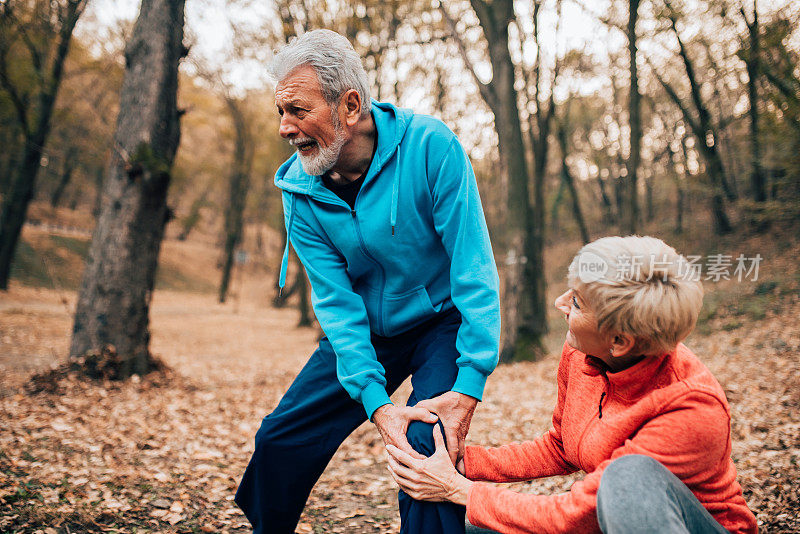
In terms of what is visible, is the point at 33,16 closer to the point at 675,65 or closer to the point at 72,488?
the point at 72,488

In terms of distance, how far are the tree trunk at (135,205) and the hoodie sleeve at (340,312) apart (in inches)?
168

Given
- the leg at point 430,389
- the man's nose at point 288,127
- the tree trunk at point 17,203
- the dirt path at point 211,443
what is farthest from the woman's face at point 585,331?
the tree trunk at point 17,203

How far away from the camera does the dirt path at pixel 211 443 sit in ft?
10.0

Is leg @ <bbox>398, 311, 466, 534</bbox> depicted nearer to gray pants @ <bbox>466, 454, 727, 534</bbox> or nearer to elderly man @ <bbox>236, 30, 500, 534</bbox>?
elderly man @ <bbox>236, 30, 500, 534</bbox>

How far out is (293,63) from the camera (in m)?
2.22

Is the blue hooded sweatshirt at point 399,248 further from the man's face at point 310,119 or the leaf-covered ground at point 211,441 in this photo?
the leaf-covered ground at point 211,441

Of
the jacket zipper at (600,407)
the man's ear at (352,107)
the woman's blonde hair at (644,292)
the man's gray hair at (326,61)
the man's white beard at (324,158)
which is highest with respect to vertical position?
the man's gray hair at (326,61)

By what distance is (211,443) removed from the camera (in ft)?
15.0

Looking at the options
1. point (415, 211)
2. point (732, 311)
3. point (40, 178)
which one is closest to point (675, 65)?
point (732, 311)

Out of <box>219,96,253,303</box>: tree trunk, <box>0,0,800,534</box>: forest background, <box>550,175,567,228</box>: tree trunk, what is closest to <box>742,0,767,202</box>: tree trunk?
<box>0,0,800,534</box>: forest background

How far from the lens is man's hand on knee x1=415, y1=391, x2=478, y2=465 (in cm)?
195

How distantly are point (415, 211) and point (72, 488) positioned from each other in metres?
2.73

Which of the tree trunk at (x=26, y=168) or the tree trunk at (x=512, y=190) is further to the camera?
the tree trunk at (x=26, y=168)

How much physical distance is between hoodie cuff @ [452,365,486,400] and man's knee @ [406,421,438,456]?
0.18 meters
